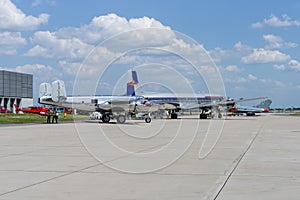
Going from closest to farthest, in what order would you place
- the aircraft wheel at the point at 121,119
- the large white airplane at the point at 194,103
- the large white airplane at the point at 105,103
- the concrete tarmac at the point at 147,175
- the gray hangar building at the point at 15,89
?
1. the concrete tarmac at the point at 147,175
2. the aircraft wheel at the point at 121,119
3. the large white airplane at the point at 105,103
4. the large white airplane at the point at 194,103
5. the gray hangar building at the point at 15,89

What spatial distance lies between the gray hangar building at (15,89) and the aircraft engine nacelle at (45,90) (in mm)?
60492

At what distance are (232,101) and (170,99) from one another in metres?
9.98

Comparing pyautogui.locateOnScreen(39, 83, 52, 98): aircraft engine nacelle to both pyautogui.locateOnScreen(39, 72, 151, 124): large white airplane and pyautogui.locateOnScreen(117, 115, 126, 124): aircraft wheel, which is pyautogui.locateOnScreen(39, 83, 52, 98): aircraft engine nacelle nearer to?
pyautogui.locateOnScreen(39, 72, 151, 124): large white airplane

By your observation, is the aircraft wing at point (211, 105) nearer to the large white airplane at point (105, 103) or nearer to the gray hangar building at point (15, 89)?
the large white airplane at point (105, 103)

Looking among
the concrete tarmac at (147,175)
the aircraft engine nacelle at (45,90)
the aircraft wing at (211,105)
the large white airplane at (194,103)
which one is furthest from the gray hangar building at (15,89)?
the concrete tarmac at (147,175)

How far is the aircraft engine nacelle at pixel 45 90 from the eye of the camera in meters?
47.6

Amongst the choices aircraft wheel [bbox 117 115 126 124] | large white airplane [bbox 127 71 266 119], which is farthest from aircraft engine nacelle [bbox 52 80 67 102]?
large white airplane [bbox 127 71 266 119]

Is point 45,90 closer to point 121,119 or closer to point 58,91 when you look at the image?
point 58,91

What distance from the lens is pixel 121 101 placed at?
4350 cm

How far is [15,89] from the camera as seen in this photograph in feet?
364

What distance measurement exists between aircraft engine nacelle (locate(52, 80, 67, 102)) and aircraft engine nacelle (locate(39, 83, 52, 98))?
0.46 m

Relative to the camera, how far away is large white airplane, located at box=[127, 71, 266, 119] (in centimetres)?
6438

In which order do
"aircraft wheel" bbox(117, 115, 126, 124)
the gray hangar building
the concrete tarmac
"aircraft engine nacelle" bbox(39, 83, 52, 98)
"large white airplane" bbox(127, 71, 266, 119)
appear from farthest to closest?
the gray hangar building, "large white airplane" bbox(127, 71, 266, 119), "aircraft engine nacelle" bbox(39, 83, 52, 98), "aircraft wheel" bbox(117, 115, 126, 124), the concrete tarmac

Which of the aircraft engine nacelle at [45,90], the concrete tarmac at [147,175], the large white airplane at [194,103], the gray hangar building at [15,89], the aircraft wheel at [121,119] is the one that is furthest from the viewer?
the gray hangar building at [15,89]
